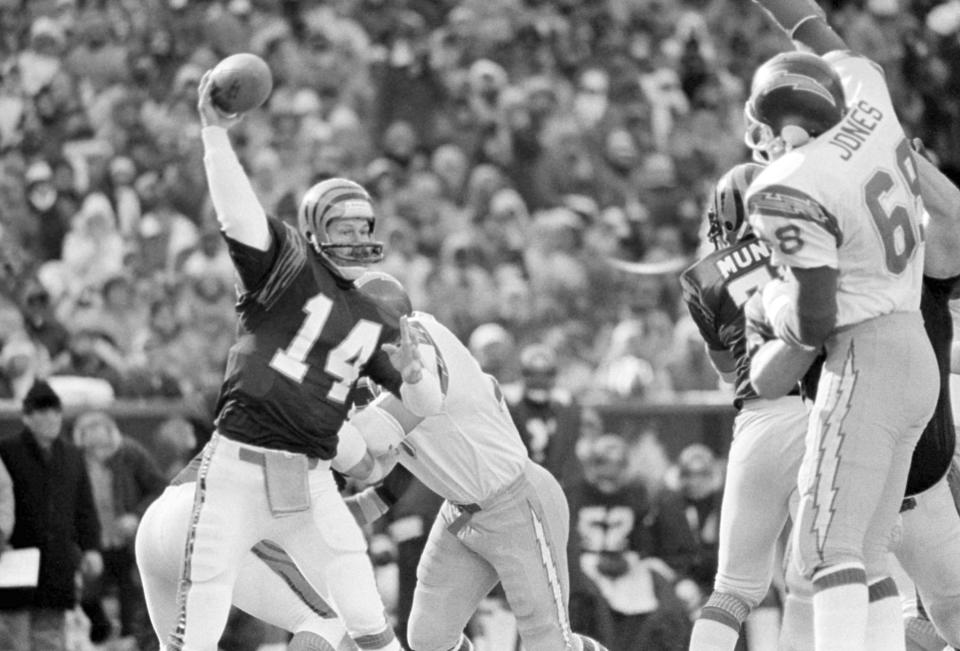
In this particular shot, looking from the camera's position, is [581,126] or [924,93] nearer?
[581,126]

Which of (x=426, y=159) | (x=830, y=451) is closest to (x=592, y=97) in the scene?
(x=426, y=159)

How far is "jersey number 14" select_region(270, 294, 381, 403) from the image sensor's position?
6465 mm

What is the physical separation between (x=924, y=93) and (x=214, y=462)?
11.3 m

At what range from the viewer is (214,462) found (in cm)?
647

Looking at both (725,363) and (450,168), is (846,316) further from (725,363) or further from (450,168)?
(450,168)

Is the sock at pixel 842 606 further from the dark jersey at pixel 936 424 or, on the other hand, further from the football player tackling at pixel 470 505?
the football player tackling at pixel 470 505

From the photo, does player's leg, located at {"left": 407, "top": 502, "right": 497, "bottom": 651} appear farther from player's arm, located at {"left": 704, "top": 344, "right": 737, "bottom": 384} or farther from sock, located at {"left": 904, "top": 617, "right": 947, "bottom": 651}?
sock, located at {"left": 904, "top": 617, "right": 947, "bottom": 651}

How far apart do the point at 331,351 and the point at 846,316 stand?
176 cm

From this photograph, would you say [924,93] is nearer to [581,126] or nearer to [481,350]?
[581,126]

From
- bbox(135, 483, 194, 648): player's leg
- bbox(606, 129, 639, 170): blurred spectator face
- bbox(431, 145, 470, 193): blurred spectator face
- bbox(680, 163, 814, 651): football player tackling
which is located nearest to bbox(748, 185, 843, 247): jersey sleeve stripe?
bbox(680, 163, 814, 651): football player tackling

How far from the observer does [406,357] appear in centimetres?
652

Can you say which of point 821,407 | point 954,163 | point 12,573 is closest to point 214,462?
point 821,407

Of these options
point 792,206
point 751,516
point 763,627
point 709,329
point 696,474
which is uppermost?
point 792,206

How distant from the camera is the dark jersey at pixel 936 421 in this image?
20.9 ft
